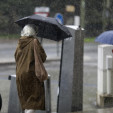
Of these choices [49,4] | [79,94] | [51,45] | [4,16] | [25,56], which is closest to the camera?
[25,56]

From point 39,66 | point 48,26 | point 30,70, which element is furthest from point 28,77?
point 48,26

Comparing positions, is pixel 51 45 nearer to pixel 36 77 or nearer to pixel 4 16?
pixel 4 16

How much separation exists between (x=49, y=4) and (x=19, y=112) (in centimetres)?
711

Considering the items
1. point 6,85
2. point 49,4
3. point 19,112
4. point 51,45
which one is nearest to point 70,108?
point 19,112

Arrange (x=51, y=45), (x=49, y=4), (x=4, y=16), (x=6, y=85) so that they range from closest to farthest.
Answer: (x=6, y=85) → (x=4, y=16) → (x=49, y=4) → (x=51, y=45)

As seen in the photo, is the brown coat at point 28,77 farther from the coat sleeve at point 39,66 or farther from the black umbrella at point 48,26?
the black umbrella at point 48,26

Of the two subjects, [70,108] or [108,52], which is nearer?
[70,108]

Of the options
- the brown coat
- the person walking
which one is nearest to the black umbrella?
the person walking

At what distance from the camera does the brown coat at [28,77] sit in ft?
12.6

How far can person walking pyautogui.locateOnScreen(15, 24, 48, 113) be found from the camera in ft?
12.5

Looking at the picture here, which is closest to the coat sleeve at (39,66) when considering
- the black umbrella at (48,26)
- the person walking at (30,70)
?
the person walking at (30,70)

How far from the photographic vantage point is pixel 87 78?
9227 millimetres

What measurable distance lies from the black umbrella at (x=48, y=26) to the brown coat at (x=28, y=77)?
1.44 feet

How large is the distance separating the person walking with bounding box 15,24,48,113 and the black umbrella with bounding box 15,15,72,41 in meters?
0.30
